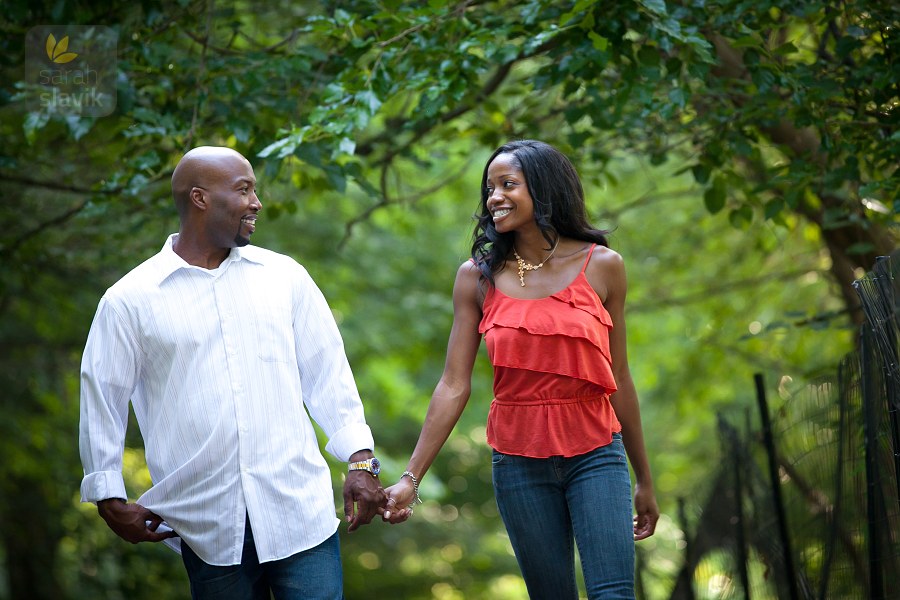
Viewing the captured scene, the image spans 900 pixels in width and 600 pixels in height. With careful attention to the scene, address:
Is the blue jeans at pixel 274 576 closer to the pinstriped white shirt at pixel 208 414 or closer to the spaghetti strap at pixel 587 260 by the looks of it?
the pinstriped white shirt at pixel 208 414

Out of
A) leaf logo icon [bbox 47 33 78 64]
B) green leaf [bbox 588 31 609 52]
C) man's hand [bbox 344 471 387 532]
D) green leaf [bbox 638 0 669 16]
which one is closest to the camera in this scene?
man's hand [bbox 344 471 387 532]

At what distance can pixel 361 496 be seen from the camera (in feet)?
11.8

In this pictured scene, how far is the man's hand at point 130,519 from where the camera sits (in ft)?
11.3

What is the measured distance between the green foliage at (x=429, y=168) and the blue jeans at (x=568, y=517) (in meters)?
1.83

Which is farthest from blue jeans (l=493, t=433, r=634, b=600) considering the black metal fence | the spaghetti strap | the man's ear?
the man's ear

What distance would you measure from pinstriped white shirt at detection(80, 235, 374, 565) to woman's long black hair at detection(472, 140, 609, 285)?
35.3 inches

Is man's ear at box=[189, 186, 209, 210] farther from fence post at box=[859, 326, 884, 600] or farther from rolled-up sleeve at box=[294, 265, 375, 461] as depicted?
fence post at box=[859, 326, 884, 600]

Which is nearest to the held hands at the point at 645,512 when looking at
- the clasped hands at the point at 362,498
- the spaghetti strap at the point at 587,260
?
the spaghetti strap at the point at 587,260

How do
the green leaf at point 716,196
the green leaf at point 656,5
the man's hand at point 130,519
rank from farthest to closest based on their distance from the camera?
the green leaf at point 716,196 < the green leaf at point 656,5 < the man's hand at point 130,519

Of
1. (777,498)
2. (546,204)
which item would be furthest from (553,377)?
(777,498)

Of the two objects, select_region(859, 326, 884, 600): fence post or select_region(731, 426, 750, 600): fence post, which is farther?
select_region(731, 426, 750, 600): fence post

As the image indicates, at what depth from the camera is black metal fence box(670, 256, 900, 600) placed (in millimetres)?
3482

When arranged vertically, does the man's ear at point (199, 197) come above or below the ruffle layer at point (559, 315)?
above

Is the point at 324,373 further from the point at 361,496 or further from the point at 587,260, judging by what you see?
the point at 587,260
